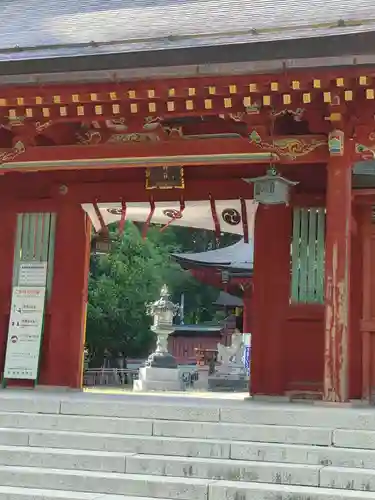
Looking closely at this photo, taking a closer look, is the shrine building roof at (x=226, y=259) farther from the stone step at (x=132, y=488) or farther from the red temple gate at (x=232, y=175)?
the stone step at (x=132, y=488)

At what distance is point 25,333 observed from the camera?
9922 millimetres

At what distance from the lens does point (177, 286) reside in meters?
28.9

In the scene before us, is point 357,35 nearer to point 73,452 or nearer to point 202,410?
point 202,410

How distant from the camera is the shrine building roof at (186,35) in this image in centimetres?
707

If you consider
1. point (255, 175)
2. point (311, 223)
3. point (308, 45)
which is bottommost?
point (311, 223)

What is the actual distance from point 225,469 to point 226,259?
561 inches

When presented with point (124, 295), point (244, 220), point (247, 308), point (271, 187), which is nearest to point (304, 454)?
point (271, 187)

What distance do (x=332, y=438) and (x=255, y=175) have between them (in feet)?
13.4

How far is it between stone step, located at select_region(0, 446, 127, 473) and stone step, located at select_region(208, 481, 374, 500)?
92 cm

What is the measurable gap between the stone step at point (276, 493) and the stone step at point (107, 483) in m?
0.12

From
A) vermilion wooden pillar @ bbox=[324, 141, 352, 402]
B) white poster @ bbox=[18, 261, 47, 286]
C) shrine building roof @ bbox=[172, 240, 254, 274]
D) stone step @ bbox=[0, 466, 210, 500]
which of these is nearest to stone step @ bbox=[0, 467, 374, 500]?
stone step @ bbox=[0, 466, 210, 500]

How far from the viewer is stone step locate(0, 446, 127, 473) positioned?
5.91 metres

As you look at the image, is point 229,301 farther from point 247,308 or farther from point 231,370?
point 231,370

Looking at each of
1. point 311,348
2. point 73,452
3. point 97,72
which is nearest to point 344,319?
point 311,348
